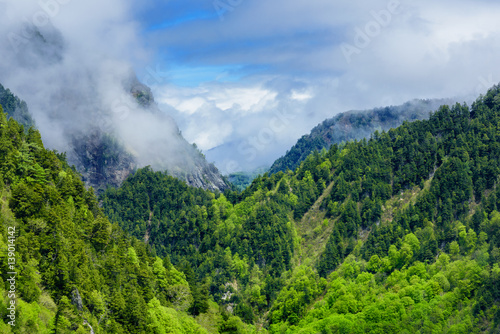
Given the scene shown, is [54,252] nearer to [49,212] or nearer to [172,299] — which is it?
[49,212]

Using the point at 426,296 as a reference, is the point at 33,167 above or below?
above

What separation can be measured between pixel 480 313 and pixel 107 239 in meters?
121

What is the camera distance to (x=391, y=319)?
17400 centimetres

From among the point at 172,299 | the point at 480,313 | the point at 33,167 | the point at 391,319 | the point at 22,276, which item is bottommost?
the point at 480,313

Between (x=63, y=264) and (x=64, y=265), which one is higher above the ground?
(x=63, y=264)

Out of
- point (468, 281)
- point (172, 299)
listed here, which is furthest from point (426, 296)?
point (172, 299)

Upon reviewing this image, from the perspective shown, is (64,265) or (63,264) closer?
(63,264)

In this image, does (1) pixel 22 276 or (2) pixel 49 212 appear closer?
(1) pixel 22 276

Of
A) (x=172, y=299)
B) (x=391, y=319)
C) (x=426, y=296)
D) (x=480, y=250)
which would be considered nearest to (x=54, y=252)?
(x=172, y=299)

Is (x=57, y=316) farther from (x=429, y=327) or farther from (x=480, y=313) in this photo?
(x=480, y=313)

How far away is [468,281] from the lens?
17512 cm

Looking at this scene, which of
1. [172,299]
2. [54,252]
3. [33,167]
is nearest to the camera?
[54,252]

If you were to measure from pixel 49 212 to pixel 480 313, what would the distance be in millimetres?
136721

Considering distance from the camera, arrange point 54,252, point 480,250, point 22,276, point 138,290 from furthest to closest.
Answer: point 480,250
point 138,290
point 54,252
point 22,276
